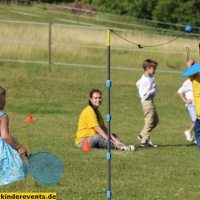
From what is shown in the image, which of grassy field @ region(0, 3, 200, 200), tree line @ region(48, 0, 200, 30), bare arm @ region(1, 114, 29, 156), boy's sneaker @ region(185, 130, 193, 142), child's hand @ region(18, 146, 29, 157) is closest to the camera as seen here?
bare arm @ region(1, 114, 29, 156)

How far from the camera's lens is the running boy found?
12219 millimetres

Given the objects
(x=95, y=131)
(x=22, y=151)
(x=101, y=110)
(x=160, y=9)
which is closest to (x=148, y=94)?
(x=95, y=131)

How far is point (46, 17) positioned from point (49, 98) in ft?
84.7

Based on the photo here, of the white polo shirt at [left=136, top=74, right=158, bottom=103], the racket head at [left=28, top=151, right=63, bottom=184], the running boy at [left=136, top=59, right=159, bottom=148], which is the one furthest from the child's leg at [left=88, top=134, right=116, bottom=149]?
the racket head at [left=28, top=151, right=63, bottom=184]

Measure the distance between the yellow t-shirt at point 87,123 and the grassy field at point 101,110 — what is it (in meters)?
0.32

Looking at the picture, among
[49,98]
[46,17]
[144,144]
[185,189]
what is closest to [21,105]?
[49,98]

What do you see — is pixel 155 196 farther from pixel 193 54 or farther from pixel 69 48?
pixel 193 54

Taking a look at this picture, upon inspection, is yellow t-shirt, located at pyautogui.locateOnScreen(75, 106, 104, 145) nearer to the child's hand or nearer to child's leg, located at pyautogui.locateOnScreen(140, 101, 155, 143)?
child's leg, located at pyautogui.locateOnScreen(140, 101, 155, 143)

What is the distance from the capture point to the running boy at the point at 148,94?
12219 mm

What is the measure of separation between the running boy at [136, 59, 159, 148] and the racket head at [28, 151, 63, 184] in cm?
548

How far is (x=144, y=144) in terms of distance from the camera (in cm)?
1237

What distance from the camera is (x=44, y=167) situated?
22.6ft

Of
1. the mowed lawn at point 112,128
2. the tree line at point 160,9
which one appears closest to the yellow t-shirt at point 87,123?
the mowed lawn at point 112,128

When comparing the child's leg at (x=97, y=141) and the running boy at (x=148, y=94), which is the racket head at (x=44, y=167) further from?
the running boy at (x=148, y=94)
